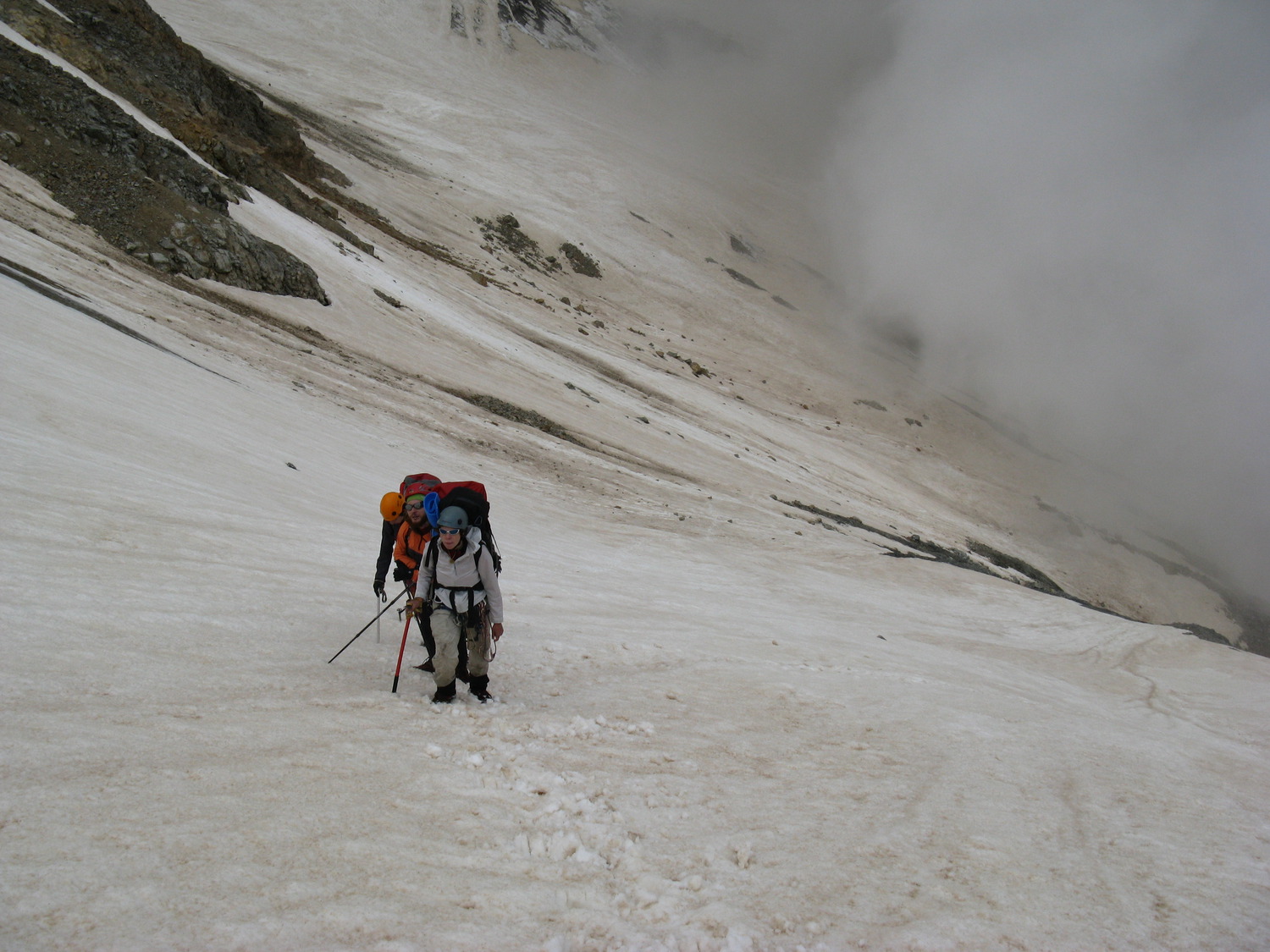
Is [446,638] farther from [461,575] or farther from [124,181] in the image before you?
[124,181]

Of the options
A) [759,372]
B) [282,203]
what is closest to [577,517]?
[282,203]

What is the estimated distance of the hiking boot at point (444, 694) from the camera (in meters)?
5.13

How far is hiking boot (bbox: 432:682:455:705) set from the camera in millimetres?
5129

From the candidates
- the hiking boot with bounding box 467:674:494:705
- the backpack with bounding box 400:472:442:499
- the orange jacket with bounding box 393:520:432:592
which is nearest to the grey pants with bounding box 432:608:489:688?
the hiking boot with bounding box 467:674:494:705

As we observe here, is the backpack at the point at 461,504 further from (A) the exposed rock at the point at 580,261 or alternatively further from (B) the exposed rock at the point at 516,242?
(A) the exposed rock at the point at 580,261

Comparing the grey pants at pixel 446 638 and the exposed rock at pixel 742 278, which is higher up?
the exposed rock at pixel 742 278

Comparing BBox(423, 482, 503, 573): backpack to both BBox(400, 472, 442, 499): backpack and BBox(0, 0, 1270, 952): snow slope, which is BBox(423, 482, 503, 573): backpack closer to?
BBox(400, 472, 442, 499): backpack

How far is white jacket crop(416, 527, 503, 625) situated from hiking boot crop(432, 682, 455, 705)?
1.79 ft

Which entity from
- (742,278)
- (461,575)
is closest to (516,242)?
(742,278)

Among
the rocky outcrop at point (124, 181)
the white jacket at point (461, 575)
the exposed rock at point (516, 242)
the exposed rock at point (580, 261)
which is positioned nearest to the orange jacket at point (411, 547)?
the white jacket at point (461, 575)

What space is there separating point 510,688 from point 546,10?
5306 inches

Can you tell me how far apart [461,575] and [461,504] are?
538 millimetres

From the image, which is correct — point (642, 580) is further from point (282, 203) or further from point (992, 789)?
point (282, 203)

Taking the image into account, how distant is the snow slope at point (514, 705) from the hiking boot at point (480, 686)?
299mm
